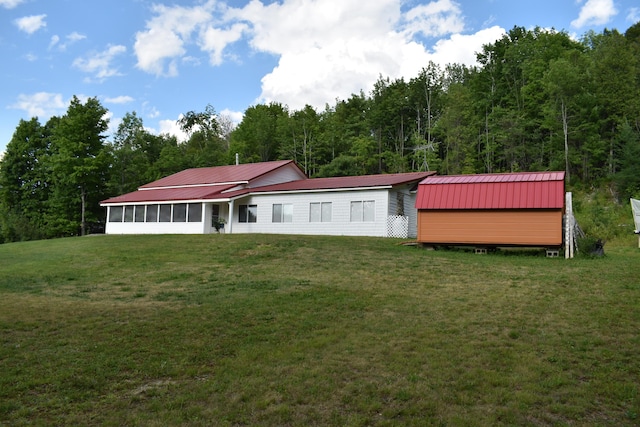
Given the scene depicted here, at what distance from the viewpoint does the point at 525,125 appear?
4097cm

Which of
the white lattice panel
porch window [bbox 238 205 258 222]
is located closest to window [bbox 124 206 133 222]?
porch window [bbox 238 205 258 222]

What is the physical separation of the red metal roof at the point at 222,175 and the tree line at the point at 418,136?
27.8ft

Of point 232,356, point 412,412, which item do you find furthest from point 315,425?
point 232,356

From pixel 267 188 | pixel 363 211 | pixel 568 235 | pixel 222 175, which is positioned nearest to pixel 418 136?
pixel 222 175

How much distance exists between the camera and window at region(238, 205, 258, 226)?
90.2 ft

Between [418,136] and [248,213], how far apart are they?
960 inches

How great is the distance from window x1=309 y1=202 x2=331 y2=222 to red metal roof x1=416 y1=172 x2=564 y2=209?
7456 mm

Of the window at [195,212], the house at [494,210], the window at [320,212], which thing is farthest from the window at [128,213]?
the house at [494,210]

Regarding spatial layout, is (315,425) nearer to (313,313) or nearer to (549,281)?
(313,313)

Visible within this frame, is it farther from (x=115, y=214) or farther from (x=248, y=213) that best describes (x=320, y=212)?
(x=115, y=214)

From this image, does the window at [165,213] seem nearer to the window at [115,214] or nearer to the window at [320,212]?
the window at [115,214]

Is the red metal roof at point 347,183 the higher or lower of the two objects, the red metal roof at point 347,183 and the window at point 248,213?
the higher

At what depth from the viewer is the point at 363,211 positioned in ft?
78.3

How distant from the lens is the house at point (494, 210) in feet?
52.9
